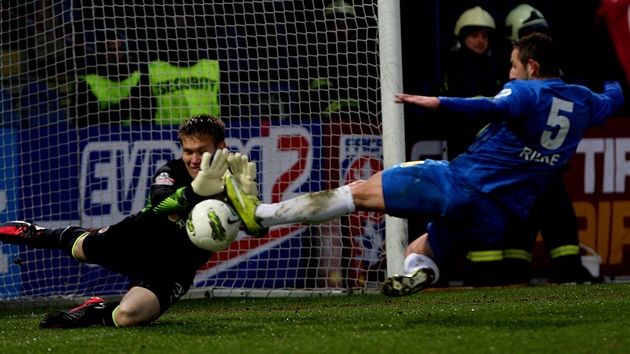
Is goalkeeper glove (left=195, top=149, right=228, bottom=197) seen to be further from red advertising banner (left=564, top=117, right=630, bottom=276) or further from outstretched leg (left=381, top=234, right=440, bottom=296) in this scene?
red advertising banner (left=564, top=117, right=630, bottom=276)

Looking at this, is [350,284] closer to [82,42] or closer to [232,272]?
[232,272]

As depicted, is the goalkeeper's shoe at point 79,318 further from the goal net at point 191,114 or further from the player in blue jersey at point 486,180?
the goal net at point 191,114

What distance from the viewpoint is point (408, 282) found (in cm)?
445

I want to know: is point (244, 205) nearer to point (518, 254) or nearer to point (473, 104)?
point (473, 104)

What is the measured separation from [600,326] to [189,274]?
6.47 ft

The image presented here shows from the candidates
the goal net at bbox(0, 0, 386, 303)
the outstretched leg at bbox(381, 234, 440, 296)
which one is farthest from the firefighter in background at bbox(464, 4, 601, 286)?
the outstretched leg at bbox(381, 234, 440, 296)

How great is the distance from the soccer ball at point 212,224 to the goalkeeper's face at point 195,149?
0.41 metres

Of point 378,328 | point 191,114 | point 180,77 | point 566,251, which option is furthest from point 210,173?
point 566,251

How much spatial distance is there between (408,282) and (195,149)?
1.23 meters

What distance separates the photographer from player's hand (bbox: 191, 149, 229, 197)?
4332mm

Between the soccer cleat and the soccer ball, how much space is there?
116 centimetres

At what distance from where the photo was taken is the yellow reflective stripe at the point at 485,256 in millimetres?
6840

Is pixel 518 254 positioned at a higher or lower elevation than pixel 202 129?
lower

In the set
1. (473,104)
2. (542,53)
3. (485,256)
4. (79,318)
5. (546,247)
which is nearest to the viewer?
(473,104)
